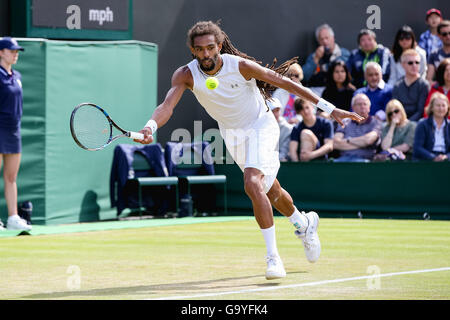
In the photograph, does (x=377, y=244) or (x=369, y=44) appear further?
(x=369, y=44)

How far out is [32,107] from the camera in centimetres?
1265

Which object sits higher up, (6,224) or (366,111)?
(366,111)

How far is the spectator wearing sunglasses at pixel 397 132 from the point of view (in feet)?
43.6

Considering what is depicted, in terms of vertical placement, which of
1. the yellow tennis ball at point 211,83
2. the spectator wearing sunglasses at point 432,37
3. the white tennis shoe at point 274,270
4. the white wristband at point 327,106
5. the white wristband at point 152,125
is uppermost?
the spectator wearing sunglasses at point 432,37

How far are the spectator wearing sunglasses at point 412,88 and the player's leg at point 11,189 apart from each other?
5930 millimetres

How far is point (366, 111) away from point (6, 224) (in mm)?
5259

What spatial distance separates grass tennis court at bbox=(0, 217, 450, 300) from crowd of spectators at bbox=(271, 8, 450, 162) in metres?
1.47

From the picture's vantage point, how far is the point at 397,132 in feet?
44.1

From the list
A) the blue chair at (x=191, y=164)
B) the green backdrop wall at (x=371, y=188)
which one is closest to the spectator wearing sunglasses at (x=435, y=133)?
the green backdrop wall at (x=371, y=188)

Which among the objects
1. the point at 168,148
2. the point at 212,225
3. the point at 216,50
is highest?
the point at 216,50

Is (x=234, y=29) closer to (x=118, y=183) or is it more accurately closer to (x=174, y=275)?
(x=118, y=183)

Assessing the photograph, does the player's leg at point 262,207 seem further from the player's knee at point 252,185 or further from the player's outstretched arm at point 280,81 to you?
the player's outstretched arm at point 280,81

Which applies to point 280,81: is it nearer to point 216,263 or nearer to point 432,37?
point 216,263

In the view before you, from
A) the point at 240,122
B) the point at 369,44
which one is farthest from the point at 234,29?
the point at 240,122
